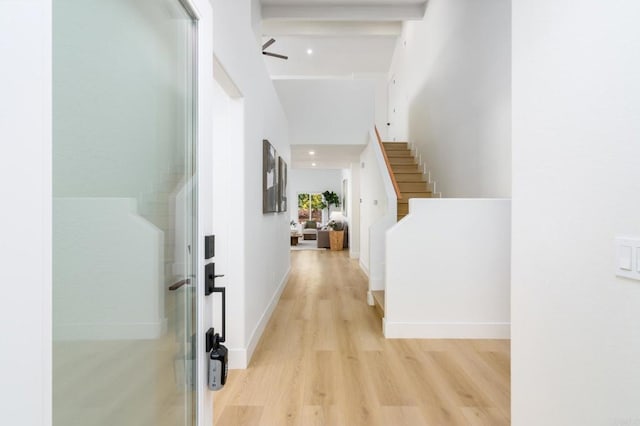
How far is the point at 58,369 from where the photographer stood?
62 cm

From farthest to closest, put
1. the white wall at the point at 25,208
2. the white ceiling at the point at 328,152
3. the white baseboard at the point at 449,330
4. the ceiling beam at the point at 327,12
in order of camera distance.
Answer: the white ceiling at the point at 328,152 → the ceiling beam at the point at 327,12 → the white baseboard at the point at 449,330 → the white wall at the point at 25,208

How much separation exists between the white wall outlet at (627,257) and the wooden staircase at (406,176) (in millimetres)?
3529

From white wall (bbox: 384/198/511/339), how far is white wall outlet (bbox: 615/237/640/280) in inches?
80.4

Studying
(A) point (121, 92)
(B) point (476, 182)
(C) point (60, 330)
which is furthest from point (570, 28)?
(B) point (476, 182)

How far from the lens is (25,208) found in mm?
466

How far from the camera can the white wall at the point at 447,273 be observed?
10.0 feet

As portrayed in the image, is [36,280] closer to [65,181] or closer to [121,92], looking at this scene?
[65,181]

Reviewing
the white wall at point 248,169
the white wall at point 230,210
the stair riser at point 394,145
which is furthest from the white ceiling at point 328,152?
the white wall at point 230,210

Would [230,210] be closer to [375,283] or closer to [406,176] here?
[375,283]

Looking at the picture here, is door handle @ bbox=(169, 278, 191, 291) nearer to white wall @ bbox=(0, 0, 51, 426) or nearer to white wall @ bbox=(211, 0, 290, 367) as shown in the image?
white wall @ bbox=(0, 0, 51, 426)

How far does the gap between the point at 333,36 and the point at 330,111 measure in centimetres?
222

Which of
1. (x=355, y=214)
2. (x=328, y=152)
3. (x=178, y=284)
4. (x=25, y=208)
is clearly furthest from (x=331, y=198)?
(x=25, y=208)

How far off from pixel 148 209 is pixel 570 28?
1.56 meters

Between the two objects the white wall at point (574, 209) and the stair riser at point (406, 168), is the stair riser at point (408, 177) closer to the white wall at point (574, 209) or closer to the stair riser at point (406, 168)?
the stair riser at point (406, 168)
